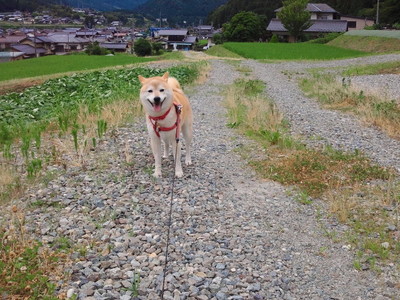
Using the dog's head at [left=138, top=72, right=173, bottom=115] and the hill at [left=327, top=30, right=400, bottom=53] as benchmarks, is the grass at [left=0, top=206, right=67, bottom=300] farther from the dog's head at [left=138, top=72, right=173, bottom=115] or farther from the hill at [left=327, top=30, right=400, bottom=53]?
the hill at [left=327, top=30, right=400, bottom=53]

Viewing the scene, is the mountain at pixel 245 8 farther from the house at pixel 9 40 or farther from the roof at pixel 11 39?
the house at pixel 9 40

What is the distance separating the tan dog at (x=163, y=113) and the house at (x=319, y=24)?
59.6 metres

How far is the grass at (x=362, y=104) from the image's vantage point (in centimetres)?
895

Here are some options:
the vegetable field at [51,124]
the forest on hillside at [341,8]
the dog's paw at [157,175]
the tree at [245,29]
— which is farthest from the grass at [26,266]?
the tree at [245,29]

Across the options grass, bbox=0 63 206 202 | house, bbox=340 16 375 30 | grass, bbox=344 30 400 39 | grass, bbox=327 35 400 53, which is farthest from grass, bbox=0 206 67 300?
house, bbox=340 16 375 30

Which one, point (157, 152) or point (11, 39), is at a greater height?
point (11, 39)

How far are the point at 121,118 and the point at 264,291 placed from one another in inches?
249

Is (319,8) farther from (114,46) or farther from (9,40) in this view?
(9,40)

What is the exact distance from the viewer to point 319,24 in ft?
209

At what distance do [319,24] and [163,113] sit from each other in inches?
2553

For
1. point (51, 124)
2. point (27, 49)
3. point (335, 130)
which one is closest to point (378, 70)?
point (335, 130)

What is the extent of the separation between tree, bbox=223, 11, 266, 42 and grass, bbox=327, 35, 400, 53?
73.8ft

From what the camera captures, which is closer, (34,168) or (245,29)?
(34,168)

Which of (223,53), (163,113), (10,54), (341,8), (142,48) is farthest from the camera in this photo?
(341,8)
